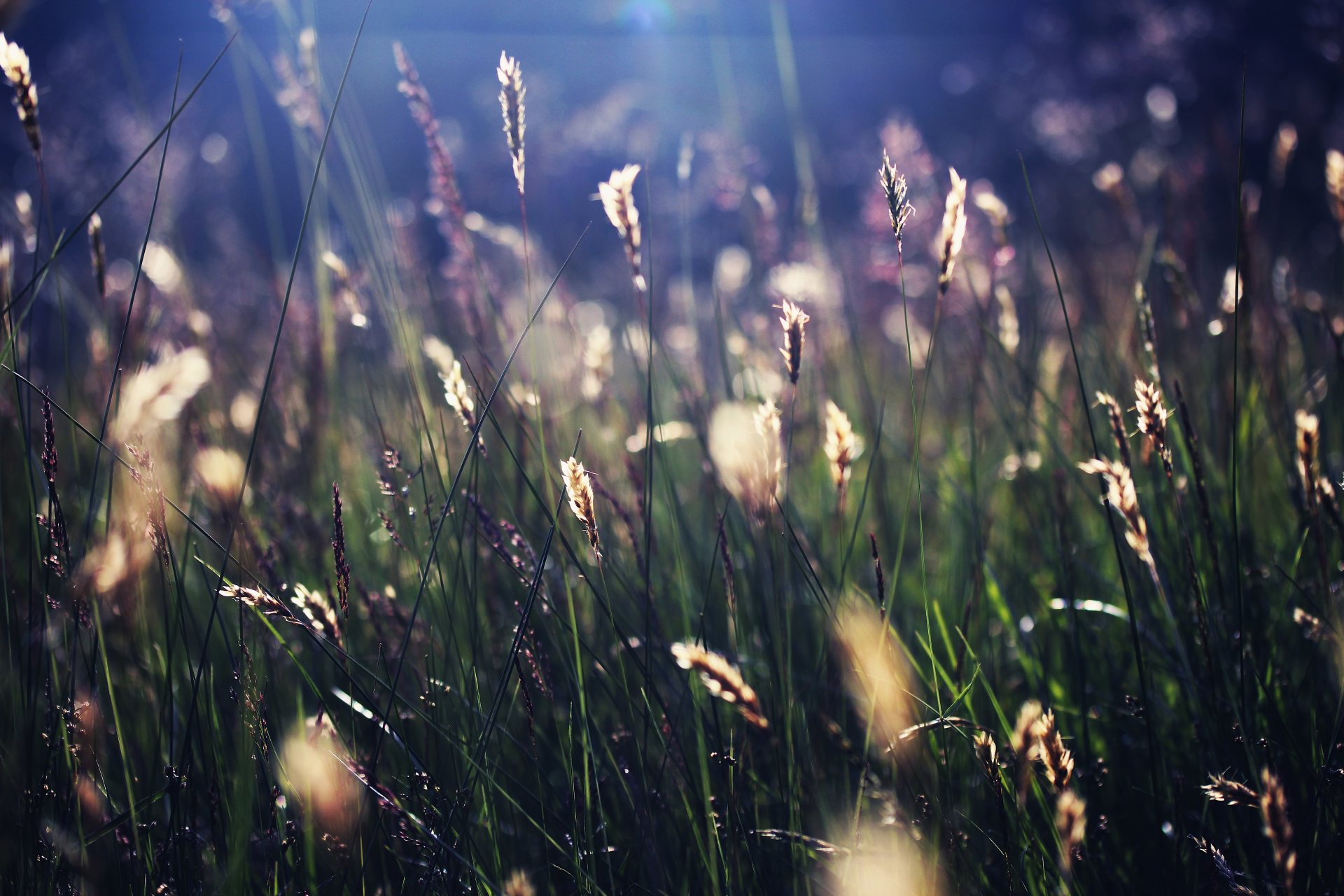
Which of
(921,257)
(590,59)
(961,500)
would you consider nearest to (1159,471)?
(961,500)

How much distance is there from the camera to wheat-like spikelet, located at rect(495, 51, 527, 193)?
98cm

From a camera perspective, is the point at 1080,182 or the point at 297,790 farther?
the point at 1080,182

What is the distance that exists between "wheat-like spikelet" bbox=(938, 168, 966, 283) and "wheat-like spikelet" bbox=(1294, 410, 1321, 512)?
352 mm

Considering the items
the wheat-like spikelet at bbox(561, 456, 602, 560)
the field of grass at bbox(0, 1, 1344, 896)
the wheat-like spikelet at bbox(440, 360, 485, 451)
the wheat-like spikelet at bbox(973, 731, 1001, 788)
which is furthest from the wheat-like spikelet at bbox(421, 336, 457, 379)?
the wheat-like spikelet at bbox(973, 731, 1001, 788)

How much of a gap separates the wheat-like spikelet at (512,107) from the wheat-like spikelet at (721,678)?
2.18 feet

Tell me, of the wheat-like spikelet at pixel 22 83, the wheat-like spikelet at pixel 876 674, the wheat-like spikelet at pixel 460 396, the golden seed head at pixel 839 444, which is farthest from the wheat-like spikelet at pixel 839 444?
the wheat-like spikelet at pixel 22 83

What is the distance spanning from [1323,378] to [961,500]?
0.87 meters

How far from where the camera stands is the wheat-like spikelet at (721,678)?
1.85 ft

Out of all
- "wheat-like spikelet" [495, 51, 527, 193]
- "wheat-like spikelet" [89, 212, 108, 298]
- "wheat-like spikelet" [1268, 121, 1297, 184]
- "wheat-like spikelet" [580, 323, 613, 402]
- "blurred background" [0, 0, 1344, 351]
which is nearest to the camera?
"wheat-like spikelet" [495, 51, 527, 193]

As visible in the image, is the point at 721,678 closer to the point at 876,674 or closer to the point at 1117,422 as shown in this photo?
the point at 876,674

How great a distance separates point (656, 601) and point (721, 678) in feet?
2.56

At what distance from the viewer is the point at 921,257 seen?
3.25 meters

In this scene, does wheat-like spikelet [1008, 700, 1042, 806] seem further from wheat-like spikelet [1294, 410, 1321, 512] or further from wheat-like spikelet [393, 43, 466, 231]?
wheat-like spikelet [393, 43, 466, 231]

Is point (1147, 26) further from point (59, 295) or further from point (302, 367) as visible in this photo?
point (59, 295)
